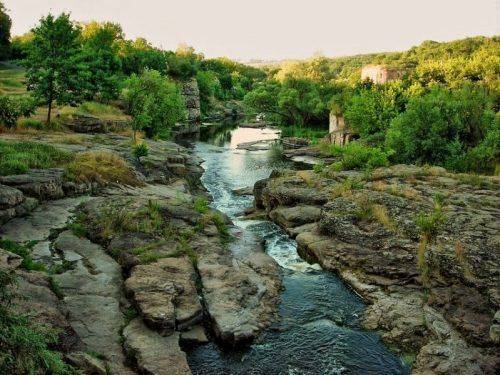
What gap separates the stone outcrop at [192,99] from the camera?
3194 inches

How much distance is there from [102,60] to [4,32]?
2087cm

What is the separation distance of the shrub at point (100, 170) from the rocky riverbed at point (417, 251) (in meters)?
8.21

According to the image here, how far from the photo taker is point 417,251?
664 inches

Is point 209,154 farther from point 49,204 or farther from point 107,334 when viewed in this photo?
Result: point 107,334

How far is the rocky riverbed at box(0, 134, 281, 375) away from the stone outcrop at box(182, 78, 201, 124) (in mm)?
61449

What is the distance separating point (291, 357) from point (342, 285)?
17.7 feet

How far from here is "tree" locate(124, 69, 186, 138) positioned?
129ft

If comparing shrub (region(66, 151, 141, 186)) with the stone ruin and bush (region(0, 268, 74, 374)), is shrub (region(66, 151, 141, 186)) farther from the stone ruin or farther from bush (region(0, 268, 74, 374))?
the stone ruin

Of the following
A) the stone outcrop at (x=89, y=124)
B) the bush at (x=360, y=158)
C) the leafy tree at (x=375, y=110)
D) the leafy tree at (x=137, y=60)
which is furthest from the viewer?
the leafy tree at (x=137, y=60)

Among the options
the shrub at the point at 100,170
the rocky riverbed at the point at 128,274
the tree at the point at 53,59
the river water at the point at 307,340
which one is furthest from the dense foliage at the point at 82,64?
the river water at the point at 307,340

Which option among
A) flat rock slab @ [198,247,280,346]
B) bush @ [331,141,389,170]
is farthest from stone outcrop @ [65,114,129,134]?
flat rock slab @ [198,247,280,346]

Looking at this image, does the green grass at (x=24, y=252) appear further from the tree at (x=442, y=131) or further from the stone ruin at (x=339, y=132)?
the stone ruin at (x=339, y=132)

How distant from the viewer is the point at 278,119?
73.4 metres

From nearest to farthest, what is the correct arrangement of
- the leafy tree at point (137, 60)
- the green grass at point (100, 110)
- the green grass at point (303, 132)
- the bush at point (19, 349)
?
the bush at point (19, 349) → the green grass at point (100, 110) → the green grass at point (303, 132) → the leafy tree at point (137, 60)
